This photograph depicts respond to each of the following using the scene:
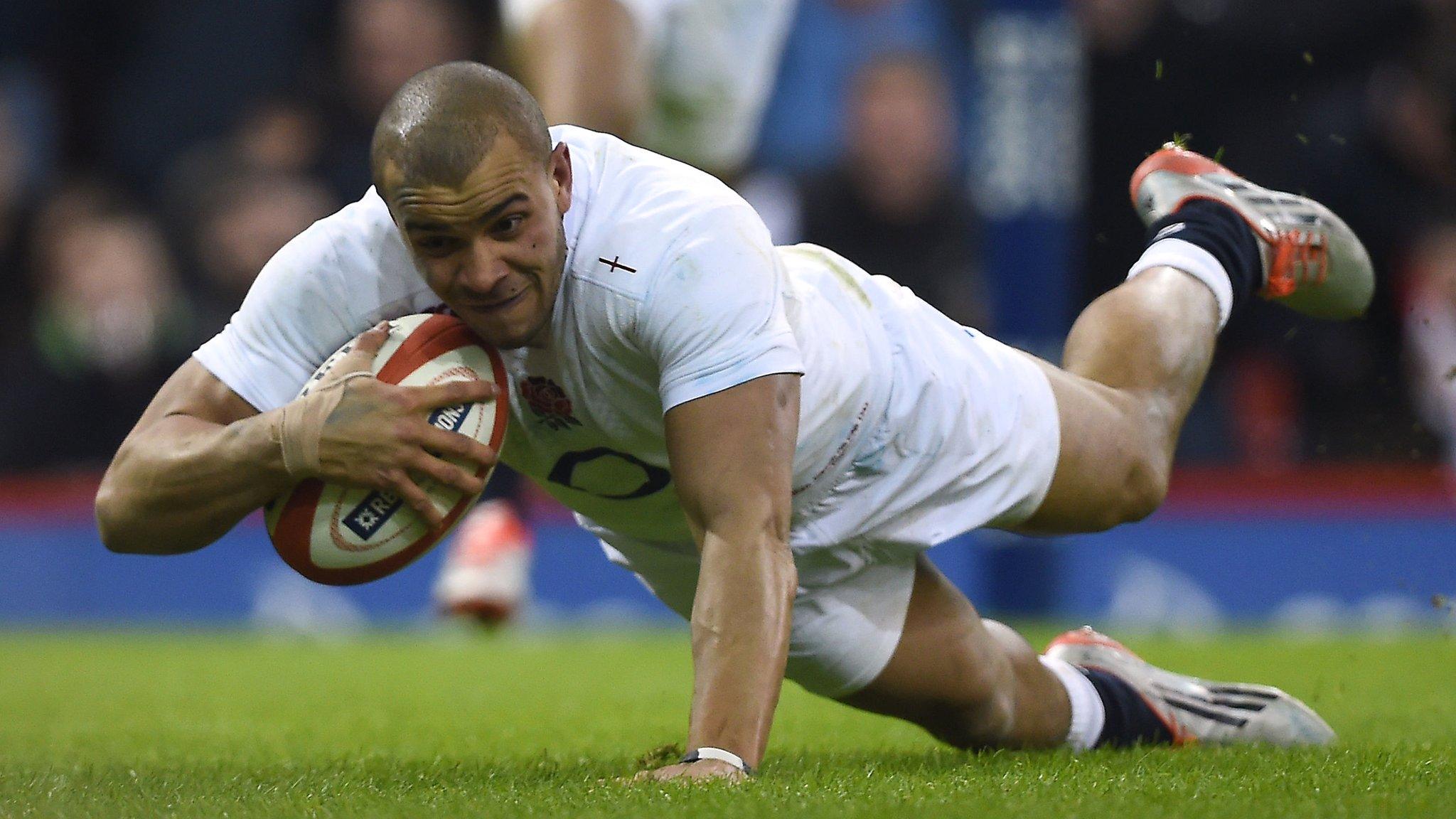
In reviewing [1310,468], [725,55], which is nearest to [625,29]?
[725,55]

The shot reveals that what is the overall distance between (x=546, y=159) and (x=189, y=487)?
0.78 metres

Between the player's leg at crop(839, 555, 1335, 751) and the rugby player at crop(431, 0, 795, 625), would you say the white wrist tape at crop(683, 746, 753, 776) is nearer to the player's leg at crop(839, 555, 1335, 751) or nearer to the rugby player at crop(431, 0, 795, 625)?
the player's leg at crop(839, 555, 1335, 751)

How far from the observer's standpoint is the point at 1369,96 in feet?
27.7

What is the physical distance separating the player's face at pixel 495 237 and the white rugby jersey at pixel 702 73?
3013 mm

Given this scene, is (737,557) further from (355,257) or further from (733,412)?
(355,257)

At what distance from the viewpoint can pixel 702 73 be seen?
242 inches

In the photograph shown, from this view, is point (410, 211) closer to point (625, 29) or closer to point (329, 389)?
point (329, 389)

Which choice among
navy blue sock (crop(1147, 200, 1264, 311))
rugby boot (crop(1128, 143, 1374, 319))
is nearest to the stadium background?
rugby boot (crop(1128, 143, 1374, 319))

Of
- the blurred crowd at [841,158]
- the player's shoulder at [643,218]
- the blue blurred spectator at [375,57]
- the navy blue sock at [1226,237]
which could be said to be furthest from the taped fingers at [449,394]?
the blue blurred spectator at [375,57]

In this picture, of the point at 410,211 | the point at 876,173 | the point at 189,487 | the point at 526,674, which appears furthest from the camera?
the point at 876,173

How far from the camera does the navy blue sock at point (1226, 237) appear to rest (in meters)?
3.78

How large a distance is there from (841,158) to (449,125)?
6.68m

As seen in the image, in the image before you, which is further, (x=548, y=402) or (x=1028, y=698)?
(x=1028, y=698)

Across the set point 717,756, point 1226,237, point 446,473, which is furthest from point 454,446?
point 1226,237
